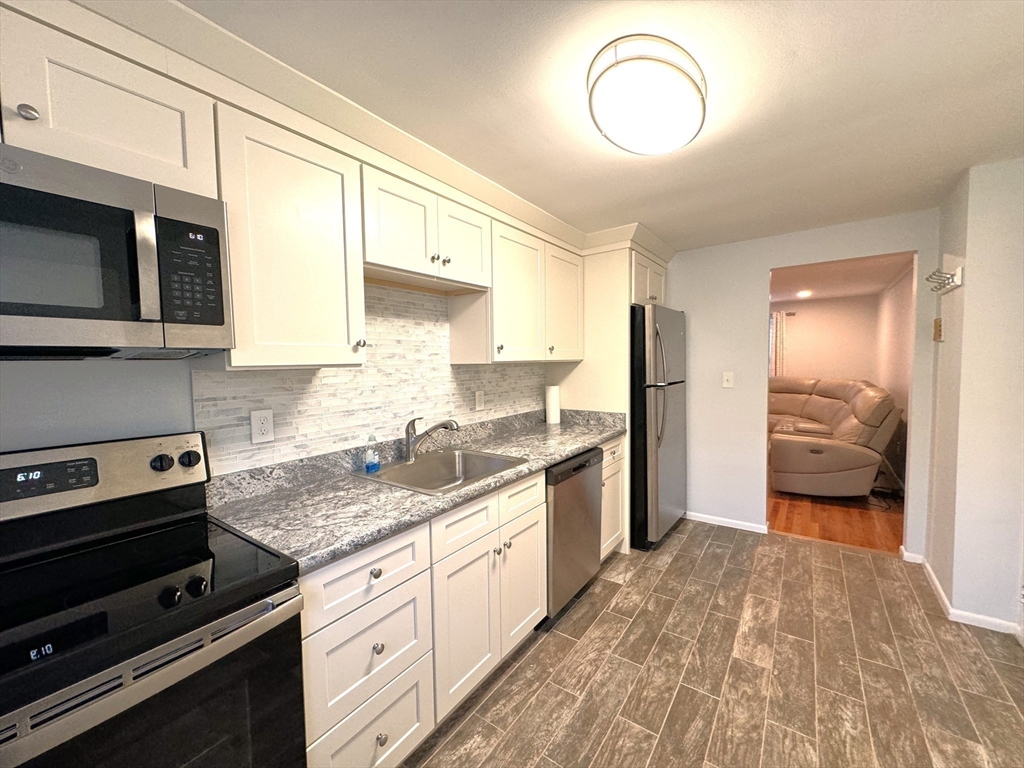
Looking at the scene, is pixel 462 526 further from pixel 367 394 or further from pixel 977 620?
pixel 977 620

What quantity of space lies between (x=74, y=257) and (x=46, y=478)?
1.81 ft

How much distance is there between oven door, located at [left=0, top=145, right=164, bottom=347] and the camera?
30.9 inches

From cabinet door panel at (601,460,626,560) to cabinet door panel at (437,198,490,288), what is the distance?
1372 millimetres

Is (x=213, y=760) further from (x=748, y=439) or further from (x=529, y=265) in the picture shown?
(x=748, y=439)

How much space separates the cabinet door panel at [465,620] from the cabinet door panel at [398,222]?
3.72 feet

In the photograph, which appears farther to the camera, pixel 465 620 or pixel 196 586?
pixel 465 620

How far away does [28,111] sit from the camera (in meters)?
0.83

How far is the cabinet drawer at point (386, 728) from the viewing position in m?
1.09

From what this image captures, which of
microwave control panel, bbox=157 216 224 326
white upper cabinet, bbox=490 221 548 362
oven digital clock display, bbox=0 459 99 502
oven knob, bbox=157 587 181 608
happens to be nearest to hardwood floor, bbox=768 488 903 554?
white upper cabinet, bbox=490 221 548 362

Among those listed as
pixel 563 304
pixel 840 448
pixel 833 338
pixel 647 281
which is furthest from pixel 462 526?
pixel 833 338

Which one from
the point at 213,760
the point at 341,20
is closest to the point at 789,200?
the point at 341,20

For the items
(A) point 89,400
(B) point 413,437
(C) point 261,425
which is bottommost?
(B) point 413,437

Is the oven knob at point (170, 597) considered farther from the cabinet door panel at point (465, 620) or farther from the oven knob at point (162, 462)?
the cabinet door panel at point (465, 620)

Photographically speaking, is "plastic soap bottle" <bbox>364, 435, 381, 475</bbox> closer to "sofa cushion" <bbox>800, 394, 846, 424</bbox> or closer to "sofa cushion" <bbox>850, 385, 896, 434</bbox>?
"sofa cushion" <bbox>850, 385, 896, 434</bbox>
